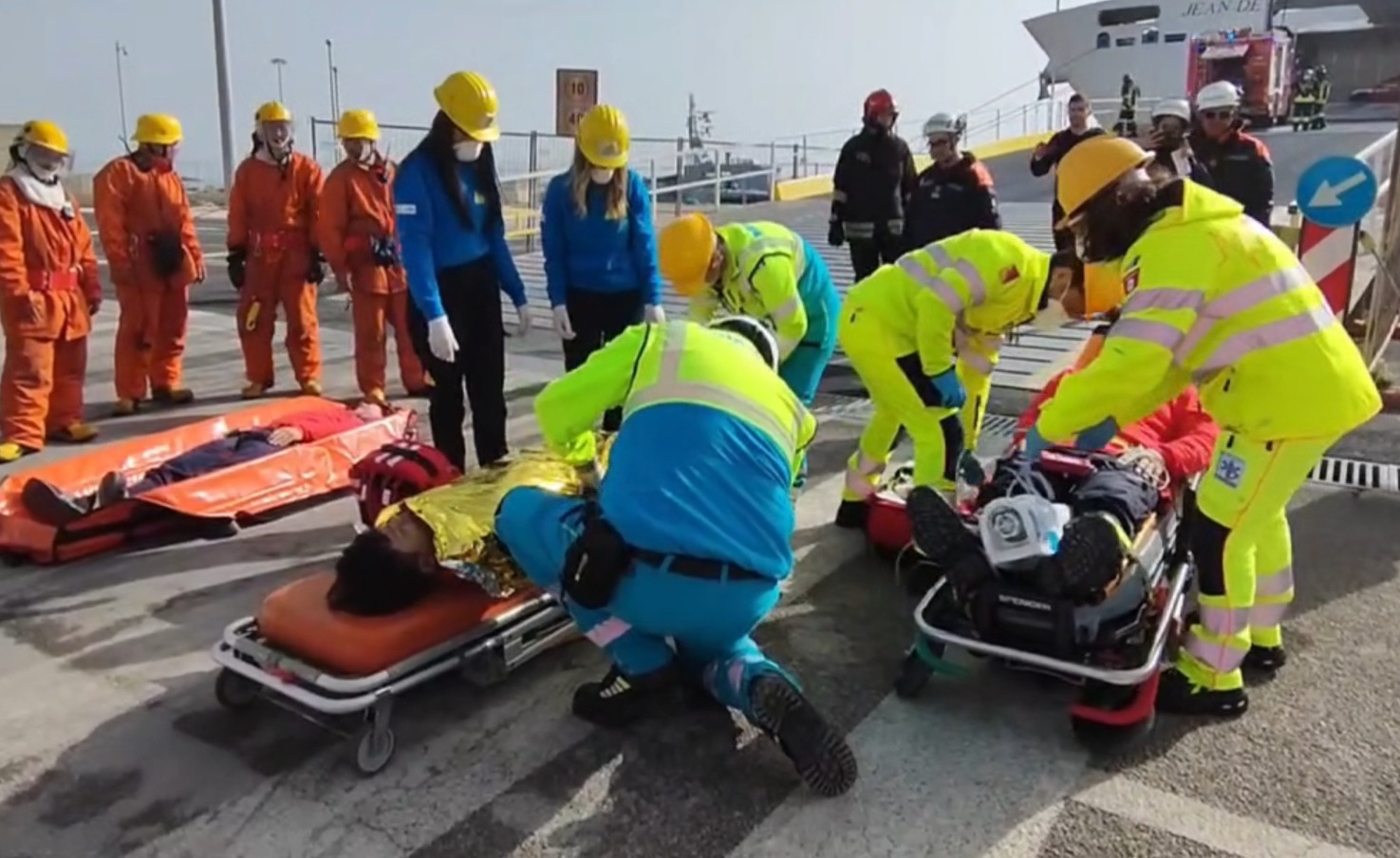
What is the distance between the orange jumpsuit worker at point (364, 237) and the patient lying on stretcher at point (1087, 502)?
14.6 feet

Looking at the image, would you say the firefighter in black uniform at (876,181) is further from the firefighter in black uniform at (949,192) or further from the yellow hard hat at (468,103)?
the yellow hard hat at (468,103)

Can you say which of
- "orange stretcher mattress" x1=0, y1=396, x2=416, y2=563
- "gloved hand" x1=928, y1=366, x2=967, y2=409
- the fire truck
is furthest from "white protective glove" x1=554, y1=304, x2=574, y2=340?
the fire truck

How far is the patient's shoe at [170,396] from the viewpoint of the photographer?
24.6ft

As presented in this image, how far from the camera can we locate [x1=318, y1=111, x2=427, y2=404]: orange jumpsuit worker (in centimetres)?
725

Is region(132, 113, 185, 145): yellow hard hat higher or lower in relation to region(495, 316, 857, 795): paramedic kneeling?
higher

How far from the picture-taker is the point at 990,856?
2.73 meters

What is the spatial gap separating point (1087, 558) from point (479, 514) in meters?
1.76

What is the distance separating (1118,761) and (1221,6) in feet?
138

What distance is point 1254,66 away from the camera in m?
27.2

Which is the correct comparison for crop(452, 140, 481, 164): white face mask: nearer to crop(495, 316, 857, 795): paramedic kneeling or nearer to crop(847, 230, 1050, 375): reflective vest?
crop(847, 230, 1050, 375): reflective vest

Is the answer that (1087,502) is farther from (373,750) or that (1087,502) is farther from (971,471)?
(373,750)

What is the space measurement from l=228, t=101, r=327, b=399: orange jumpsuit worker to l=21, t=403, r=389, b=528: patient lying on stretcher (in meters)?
1.83

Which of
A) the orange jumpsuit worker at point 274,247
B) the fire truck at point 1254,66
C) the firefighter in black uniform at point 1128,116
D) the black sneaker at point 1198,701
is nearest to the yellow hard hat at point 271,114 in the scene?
the orange jumpsuit worker at point 274,247

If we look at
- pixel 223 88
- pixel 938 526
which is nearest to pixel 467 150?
pixel 938 526
